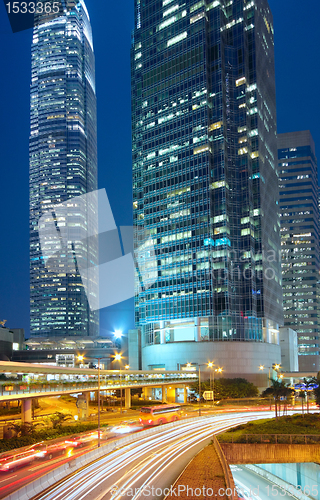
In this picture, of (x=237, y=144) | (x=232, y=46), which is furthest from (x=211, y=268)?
(x=232, y=46)

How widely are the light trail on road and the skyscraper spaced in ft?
296

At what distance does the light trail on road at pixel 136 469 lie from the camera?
3091 centimetres

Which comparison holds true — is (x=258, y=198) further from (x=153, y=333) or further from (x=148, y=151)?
(x=153, y=333)

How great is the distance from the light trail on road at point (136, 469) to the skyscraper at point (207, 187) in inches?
3556

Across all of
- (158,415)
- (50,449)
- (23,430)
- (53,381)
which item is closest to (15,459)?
(50,449)

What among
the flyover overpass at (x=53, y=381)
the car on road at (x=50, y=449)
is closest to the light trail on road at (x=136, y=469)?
the car on road at (x=50, y=449)

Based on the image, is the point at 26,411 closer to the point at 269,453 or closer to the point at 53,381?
the point at 53,381

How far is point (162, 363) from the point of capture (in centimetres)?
14688

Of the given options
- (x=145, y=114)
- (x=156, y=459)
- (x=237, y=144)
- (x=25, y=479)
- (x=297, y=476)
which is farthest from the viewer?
(x=145, y=114)

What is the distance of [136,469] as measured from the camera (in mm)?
37219

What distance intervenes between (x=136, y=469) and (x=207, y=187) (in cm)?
11885

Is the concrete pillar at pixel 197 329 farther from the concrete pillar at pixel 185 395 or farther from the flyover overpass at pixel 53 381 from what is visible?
the flyover overpass at pixel 53 381

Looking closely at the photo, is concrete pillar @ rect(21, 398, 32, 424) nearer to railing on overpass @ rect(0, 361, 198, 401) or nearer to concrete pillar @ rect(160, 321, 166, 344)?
railing on overpass @ rect(0, 361, 198, 401)

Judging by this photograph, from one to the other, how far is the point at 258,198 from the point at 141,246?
143 feet
